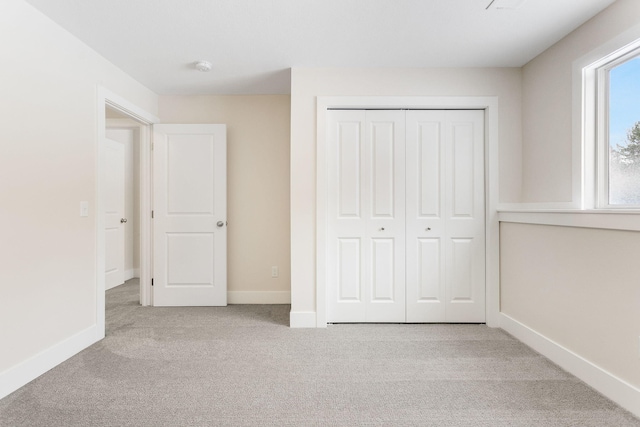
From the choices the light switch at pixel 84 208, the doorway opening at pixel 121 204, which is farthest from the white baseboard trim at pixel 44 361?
the doorway opening at pixel 121 204

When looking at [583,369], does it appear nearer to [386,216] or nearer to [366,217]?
[386,216]

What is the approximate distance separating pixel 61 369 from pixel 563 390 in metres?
3.23

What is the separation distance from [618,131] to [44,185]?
12.7ft

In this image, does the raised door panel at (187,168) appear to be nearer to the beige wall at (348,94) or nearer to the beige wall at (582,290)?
the beige wall at (348,94)

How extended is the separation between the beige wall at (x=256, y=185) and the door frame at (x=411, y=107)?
0.91 meters

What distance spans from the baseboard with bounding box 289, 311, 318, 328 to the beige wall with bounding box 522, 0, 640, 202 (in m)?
2.26

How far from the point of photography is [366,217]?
A: 120 inches

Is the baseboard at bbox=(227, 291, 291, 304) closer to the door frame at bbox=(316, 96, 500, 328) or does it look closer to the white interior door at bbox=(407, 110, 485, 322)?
the door frame at bbox=(316, 96, 500, 328)

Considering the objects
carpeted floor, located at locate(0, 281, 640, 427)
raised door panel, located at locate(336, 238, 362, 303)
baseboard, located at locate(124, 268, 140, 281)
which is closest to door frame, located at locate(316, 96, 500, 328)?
raised door panel, located at locate(336, 238, 362, 303)

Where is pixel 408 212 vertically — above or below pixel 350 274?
above

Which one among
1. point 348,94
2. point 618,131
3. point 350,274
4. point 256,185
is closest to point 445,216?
point 350,274

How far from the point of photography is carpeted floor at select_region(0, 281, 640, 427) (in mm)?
1681

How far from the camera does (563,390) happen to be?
1934 mm

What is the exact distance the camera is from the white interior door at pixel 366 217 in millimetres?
3043
